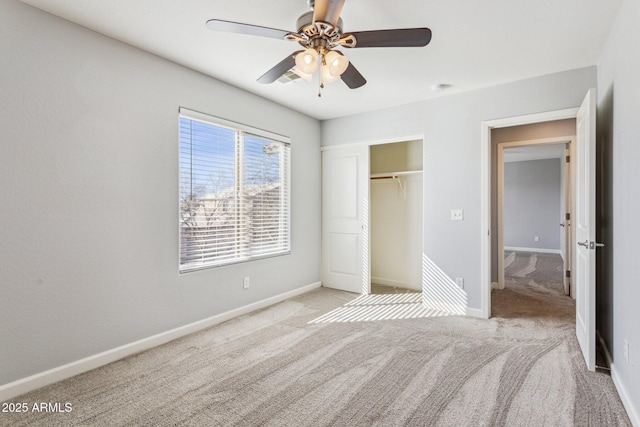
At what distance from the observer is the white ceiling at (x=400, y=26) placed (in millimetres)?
2182

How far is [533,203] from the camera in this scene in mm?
8781

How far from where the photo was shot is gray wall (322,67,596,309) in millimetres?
3422

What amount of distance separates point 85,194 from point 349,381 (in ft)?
7.72

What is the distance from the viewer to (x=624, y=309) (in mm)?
2070

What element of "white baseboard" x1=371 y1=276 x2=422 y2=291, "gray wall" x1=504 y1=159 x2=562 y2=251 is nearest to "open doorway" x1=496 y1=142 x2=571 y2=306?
"gray wall" x1=504 y1=159 x2=562 y2=251

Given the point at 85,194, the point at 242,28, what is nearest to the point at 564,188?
the point at 242,28

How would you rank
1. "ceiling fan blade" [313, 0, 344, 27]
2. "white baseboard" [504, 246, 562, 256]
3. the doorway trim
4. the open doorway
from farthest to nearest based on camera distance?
"white baseboard" [504, 246, 562, 256]
the open doorway
the doorway trim
"ceiling fan blade" [313, 0, 344, 27]

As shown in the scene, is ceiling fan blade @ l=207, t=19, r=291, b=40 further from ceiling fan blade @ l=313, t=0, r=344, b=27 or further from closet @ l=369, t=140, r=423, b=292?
closet @ l=369, t=140, r=423, b=292

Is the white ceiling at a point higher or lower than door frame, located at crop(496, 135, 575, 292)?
higher

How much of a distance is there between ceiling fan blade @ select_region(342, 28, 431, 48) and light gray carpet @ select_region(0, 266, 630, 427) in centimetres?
219

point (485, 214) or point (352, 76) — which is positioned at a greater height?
point (352, 76)

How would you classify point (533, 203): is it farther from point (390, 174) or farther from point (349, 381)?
point (349, 381)

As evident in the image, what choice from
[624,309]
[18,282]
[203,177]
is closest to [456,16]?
[624,309]

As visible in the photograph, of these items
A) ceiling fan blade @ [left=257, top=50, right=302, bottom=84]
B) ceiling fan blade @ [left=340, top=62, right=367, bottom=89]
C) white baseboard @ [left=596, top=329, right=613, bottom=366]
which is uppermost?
ceiling fan blade @ [left=257, top=50, right=302, bottom=84]
